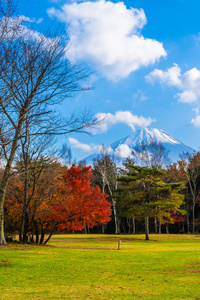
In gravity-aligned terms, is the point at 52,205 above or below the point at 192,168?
below

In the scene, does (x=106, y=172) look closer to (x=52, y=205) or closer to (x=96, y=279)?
(x=52, y=205)

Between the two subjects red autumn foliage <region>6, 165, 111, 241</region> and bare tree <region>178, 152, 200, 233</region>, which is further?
bare tree <region>178, 152, 200, 233</region>

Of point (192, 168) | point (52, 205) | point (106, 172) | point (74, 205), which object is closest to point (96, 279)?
point (52, 205)

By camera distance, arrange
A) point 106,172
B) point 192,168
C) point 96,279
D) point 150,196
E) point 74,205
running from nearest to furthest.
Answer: point 96,279 → point 74,205 → point 150,196 → point 106,172 → point 192,168

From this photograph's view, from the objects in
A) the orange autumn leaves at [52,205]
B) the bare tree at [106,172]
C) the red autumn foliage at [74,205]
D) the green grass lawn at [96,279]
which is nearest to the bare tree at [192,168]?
the bare tree at [106,172]

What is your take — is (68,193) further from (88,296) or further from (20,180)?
(88,296)

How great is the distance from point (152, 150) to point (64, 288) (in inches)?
1340

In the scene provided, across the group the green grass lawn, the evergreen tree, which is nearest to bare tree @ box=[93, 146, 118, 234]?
the evergreen tree

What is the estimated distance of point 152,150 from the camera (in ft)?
129

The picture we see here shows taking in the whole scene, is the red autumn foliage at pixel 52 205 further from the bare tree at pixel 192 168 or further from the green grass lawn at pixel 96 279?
the bare tree at pixel 192 168

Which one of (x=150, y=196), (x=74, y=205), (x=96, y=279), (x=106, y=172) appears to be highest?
(x=106, y=172)

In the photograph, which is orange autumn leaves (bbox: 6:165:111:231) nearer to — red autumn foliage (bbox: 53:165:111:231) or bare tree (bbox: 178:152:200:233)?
red autumn foliage (bbox: 53:165:111:231)

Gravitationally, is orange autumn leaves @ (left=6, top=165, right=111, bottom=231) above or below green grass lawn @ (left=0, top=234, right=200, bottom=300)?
above

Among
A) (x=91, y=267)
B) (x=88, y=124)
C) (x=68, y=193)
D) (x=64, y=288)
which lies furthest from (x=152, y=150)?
(x=64, y=288)
